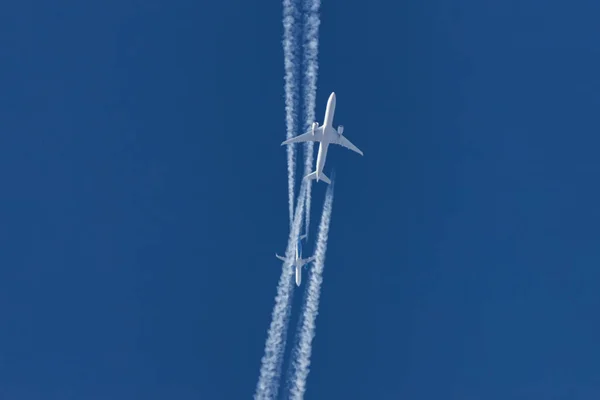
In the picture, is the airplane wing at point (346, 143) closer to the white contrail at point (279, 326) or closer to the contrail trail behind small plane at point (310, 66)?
the contrail trail behind small plane at point (310, 66)

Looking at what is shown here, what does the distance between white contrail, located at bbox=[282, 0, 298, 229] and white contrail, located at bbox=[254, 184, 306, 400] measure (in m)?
2.49

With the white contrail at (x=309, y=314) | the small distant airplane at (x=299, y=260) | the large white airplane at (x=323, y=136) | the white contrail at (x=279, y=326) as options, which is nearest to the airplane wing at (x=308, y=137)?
the large white airplane at (x=323, y=136)

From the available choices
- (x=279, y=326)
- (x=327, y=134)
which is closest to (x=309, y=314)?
(x=279, y=326)

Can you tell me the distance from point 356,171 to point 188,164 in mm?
16238

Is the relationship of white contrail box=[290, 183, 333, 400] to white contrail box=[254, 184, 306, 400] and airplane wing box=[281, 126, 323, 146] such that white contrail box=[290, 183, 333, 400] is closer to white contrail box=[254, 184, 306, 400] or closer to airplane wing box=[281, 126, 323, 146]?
white contrail box=[254, 184, 306, 400]

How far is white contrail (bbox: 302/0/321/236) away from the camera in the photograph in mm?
66250

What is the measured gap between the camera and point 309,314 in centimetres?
6806

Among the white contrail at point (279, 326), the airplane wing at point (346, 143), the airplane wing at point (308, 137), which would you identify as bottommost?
the white contrail at point (279, 326)

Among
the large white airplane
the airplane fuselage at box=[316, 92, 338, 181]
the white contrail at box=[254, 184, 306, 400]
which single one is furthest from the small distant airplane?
the airplane fuselage at box=[316, 92, 338, 181]

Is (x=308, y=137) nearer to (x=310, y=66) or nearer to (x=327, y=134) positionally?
(x=327, y=134)

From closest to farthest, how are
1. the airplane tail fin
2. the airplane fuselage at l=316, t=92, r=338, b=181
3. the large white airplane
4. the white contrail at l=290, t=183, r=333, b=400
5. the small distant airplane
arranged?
1. the airplane fuselage at l=316, t=92, r=338, b=181
2. the large white airplane
3. the white contrail at l=290, t=183, r=333, b=400
4. the airplane tail fin
5. the small distant airplane

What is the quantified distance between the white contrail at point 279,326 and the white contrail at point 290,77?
2.49 m

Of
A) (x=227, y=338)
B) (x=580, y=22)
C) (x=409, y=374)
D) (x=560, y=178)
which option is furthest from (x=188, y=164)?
(x=580, y=22)

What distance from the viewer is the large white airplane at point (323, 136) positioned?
64.6 m
